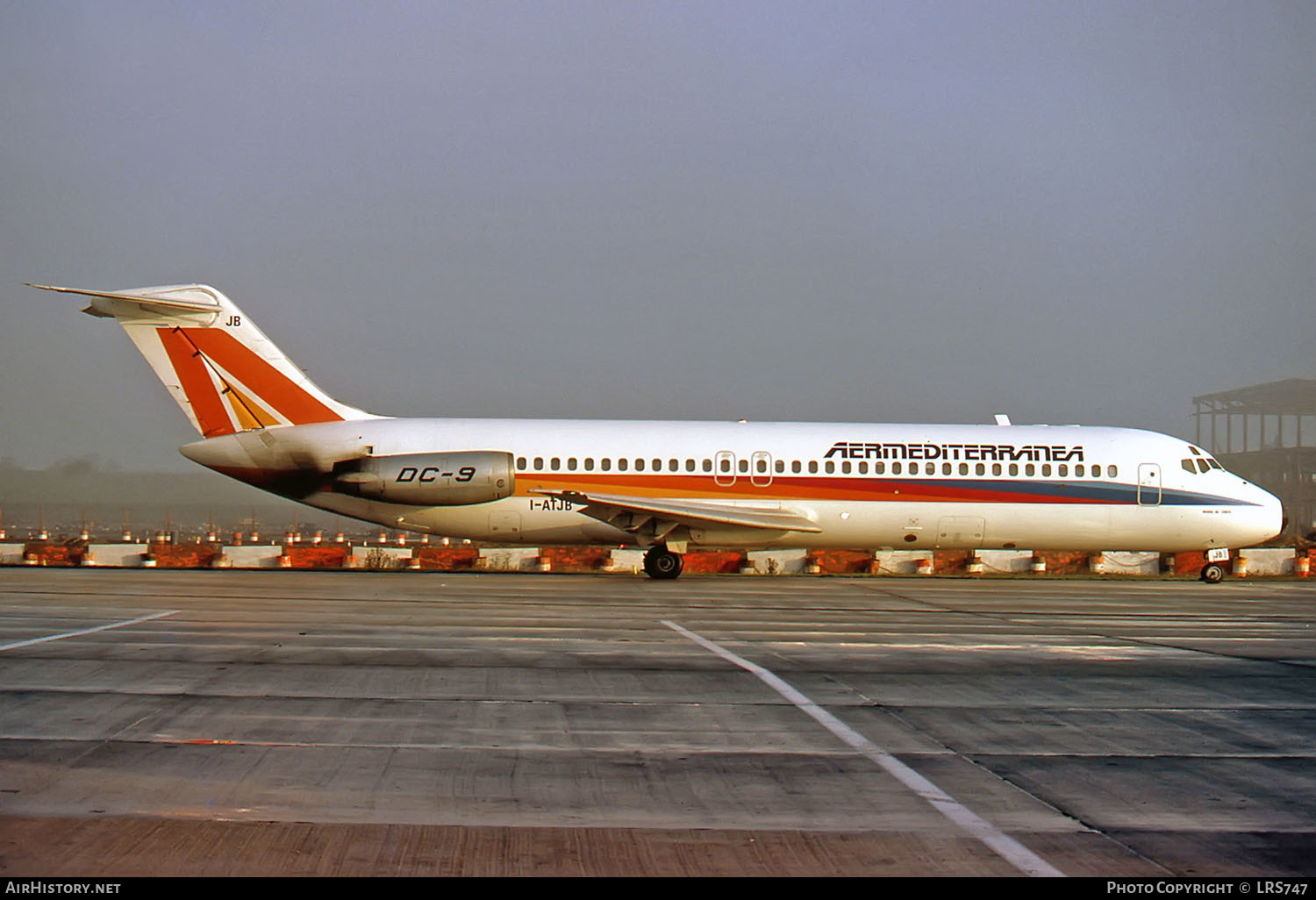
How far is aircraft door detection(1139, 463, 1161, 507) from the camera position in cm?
2636

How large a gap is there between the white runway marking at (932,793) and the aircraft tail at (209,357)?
1756 centimetres

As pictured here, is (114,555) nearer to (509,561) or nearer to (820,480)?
(509,561)

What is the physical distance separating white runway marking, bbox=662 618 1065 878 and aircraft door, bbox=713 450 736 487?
14.7m

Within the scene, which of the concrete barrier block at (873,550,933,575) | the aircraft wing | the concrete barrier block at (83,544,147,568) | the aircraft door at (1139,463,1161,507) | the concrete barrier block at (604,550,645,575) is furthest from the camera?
the concrete barrier block at (873,550,933,575)

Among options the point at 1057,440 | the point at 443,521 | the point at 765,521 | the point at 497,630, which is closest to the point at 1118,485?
the point at 1057,440

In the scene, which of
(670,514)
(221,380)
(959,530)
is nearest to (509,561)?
(670,514)

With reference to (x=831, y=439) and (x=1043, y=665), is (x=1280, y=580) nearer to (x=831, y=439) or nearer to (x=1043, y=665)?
(x=831, y=439)

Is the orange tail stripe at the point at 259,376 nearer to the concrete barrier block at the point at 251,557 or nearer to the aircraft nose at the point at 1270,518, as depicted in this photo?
the concrete barrier block at the point at 251,557

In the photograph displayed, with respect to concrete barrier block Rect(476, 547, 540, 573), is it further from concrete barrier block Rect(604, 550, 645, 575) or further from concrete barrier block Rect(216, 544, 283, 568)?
concrete barrier block Rect(216, 544, 283, 568)

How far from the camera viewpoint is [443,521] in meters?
25.3

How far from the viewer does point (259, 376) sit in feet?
82.1

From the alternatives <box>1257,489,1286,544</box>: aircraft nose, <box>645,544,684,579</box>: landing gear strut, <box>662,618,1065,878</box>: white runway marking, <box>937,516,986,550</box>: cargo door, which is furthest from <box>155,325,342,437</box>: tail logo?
<box>1257,489,1286,544</box>: aircraft nose

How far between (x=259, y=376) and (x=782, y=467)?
1179 cm

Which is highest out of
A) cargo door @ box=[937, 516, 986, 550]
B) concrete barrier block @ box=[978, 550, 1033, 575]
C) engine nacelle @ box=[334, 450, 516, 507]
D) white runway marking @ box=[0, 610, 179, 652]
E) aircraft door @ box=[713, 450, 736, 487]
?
aircraft door @ box=[713, 450, 736, 487]
